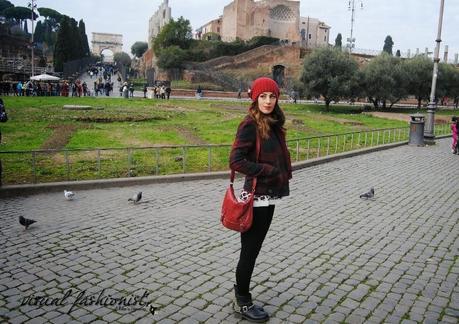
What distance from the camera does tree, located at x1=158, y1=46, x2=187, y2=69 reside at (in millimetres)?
57178

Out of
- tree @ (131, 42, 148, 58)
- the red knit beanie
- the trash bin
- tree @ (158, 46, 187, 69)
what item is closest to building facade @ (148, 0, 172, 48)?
tree @ (131, 42, 148, 58)

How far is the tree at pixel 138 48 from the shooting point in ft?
407

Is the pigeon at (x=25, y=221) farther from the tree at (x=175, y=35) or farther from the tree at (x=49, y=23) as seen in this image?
the tree at (x=49, y=23)

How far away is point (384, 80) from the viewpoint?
3634 cm

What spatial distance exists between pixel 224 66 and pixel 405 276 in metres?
58.3

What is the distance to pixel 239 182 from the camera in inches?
377

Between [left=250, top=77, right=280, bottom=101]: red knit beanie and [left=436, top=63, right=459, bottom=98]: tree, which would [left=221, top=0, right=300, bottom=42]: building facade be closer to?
[left=436, top=63, right=459, bottom=98]: tree

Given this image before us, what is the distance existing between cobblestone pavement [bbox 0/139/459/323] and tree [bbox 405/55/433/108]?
1404 inches

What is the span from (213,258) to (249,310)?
145 centimetres

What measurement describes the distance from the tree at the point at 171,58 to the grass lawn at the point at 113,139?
3257 centimetres

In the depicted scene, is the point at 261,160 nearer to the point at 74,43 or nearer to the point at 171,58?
the point at 171,58

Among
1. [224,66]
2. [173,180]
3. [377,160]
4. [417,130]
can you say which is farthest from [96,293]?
[224,66]

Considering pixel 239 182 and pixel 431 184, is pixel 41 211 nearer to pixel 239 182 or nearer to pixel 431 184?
pixel 239 182

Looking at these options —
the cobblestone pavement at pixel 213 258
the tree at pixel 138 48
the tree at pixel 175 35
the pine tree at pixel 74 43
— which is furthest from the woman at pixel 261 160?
the tree at pixel 138 48
